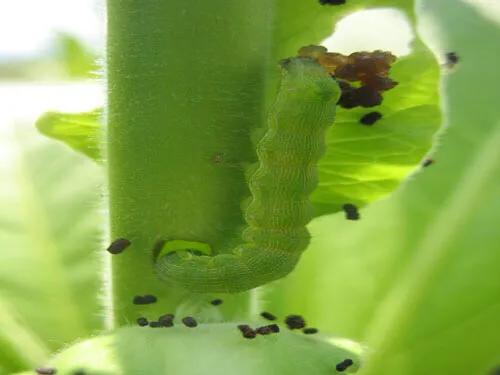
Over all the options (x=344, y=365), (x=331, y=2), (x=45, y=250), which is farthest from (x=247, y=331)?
(x=45, y=250)

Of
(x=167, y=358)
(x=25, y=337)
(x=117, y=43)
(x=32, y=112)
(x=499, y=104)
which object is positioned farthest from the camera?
(x=32, y=112)

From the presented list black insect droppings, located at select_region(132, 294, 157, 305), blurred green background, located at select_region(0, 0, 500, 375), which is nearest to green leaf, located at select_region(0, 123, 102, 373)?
blurred green background, located at select_region(0, 0, 500, 375)

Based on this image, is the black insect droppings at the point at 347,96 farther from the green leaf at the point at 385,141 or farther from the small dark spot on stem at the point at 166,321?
the small dark spot on stem at the point at 166,321

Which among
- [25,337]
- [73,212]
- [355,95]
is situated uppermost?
[355,95]

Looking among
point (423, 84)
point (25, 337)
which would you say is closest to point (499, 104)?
point (423, 84)

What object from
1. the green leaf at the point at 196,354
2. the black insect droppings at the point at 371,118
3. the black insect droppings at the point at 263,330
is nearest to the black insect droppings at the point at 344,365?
the green leaf at the point at 196,354

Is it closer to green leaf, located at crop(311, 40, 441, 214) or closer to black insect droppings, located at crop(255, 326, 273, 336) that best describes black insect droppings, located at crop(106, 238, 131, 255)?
black insect droppings, located at crop(255, 326, 273, 336)

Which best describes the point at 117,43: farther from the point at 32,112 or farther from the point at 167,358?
the point at 32,112

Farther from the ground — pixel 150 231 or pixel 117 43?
pixel 117 43
